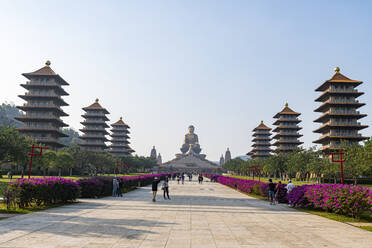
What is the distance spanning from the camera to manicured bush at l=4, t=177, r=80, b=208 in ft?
48.7

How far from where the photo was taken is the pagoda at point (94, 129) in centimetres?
9519

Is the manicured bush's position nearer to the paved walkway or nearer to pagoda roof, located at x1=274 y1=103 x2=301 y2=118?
the paved walkway

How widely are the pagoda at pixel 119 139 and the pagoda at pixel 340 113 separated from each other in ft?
237

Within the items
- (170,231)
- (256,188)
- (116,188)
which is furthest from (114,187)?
(170,231)

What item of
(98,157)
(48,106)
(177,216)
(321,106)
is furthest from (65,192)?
(321,106)

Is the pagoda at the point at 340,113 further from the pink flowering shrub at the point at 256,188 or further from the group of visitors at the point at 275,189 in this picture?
the group of visitors at the point at 275,189

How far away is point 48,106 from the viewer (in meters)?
70.8

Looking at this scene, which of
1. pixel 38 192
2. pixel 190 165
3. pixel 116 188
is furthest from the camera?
pixel 190 165

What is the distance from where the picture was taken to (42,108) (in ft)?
232

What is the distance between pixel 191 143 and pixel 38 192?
15623 centimetres

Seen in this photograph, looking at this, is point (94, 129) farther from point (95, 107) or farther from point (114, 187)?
point (114, 187)

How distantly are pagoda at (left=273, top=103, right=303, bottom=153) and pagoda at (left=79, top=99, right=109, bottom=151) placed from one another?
54.9 m

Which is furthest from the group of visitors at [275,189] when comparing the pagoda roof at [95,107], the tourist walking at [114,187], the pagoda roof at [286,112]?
the pagoda roof at [95,107]

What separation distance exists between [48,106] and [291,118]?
70080mm
